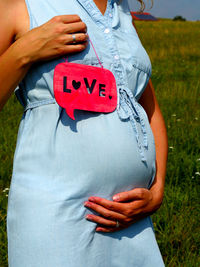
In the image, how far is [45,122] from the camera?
3.36ft

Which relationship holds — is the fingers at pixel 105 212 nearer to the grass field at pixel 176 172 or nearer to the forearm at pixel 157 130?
the forearm at pixel 157 130

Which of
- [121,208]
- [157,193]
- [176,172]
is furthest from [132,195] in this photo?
[176,172]

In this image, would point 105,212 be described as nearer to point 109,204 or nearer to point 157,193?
point 109,204

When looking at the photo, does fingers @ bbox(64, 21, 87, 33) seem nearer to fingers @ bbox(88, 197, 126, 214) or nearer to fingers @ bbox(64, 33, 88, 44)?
fingers @ bbox(64, 33, 88, 44)

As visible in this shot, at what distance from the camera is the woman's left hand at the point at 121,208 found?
1.01m

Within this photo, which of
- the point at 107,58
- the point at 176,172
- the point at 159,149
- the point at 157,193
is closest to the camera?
the point at 107,58

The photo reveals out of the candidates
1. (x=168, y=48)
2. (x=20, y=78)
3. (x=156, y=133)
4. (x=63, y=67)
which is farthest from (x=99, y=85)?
(x=168, y=48)

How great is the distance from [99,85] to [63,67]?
117 millimetres

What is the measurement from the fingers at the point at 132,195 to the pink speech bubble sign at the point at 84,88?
0.82ft

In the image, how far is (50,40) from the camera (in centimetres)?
101

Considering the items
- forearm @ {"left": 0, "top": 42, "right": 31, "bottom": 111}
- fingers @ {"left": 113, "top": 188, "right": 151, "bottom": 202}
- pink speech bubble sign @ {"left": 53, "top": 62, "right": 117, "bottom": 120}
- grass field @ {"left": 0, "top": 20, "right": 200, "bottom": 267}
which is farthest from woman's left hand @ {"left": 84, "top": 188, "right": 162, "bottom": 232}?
grass field @ {"left": 0, "top": 20, "right": 200, "bottom": 267}

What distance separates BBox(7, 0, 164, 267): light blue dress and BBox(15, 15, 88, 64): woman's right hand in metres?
0.04

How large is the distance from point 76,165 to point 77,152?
36 millimetres

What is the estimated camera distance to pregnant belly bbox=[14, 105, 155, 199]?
99cm
